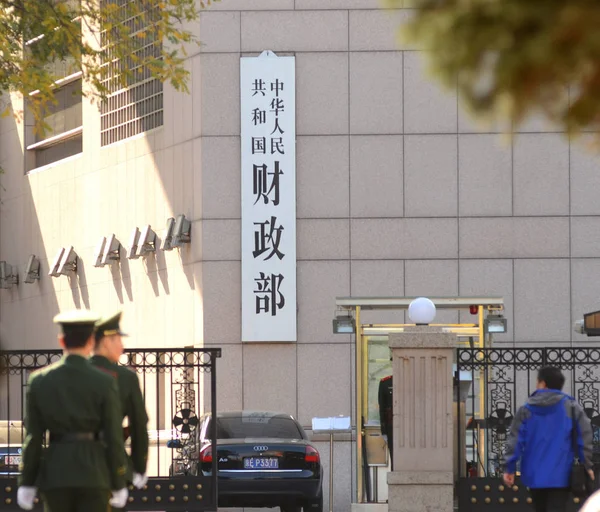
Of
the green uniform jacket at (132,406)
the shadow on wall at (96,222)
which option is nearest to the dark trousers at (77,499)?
the green uniform jacket at (132,406)

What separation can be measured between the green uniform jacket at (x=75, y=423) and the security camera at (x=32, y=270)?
26.0 meters

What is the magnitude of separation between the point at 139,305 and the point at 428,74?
1007 inches

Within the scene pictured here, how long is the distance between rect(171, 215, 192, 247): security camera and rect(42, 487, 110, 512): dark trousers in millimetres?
17656

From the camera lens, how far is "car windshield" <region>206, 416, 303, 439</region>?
17984mm

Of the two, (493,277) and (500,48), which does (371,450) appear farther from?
(500,48)

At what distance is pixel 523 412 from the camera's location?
37.1ft

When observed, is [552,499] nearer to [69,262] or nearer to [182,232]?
[182,232]

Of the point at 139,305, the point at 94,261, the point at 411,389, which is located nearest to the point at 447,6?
the point at 411,389

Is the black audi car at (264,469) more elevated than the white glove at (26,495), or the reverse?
the white glove at (26,495)

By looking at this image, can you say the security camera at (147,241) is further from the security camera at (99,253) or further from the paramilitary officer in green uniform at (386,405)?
the paramilitary officer in green uniform at (386,405)

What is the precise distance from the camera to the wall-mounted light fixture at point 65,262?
A: 31625 mm

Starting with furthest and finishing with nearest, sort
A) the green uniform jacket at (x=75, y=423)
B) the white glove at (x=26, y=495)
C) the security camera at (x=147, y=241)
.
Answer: the security camera at (x=147, y=241) → the white glove at (x=26, y=495) → the green uniform jacket at (x=75, y=423)

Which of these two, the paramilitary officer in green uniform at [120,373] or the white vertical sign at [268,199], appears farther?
the white vertical sign at [268,199]

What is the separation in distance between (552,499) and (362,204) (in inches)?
582
